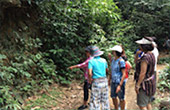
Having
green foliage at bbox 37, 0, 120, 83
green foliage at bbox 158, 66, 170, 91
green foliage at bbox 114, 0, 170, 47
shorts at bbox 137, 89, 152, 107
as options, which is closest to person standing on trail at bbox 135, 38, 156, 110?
shorts at bbox 137, 89, 152, 107

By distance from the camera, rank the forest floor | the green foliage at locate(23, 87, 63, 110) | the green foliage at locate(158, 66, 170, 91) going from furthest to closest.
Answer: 1. the green foliage at locate(158, 66, 170, 91)
2. the forest floor
3. the green foliage at locate(23, 87, 63, 110)

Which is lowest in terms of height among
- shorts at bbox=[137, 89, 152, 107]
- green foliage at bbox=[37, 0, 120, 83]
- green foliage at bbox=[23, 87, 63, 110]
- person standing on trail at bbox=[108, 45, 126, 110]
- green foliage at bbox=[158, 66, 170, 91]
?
green foliage at bbox=[158, 66, 170, 91]

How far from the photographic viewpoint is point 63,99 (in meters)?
4.66

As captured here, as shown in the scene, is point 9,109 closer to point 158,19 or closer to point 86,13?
point 86,13

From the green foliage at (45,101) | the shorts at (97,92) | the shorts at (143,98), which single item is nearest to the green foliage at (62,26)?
the green foliage at (45,101)

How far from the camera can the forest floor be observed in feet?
13.1

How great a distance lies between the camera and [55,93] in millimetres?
4754

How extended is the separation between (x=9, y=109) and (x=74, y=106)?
1.82 metres

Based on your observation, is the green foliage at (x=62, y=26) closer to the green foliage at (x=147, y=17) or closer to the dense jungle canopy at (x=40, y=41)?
the dense jungle canopy at (x=40, y=41)

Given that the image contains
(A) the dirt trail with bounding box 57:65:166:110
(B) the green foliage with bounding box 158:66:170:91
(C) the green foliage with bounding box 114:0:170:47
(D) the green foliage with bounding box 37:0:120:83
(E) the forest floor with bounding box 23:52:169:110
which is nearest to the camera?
(E) the forest floor with bounding box 23:52:169:110

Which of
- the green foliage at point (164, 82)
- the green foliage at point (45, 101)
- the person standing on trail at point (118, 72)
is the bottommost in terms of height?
the green foliage at point (164, 82)

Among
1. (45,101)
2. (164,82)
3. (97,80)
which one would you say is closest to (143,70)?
(97,80)

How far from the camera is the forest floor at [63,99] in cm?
400

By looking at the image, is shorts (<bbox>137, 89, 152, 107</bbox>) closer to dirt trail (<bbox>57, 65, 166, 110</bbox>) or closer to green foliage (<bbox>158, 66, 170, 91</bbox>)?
dirt trail (<bbox>57, 65, 166, 110</bbox>)
